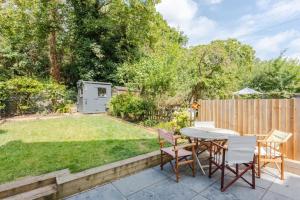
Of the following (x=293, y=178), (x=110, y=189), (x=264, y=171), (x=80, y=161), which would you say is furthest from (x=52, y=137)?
(x=293, y=178)

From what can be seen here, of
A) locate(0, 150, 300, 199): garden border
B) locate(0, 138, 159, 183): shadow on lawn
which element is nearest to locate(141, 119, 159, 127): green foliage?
locate(0, 138, 159, 183): shadow on lawn

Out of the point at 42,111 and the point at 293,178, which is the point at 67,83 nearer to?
the point at 42,111

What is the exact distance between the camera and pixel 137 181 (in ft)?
10.6

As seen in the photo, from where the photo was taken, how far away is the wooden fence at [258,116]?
349 centimetres

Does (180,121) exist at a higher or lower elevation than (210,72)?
lower

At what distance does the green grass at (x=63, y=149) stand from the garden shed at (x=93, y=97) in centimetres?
525

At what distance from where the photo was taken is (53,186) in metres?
2.87

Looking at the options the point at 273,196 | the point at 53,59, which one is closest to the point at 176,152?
the point at 273,196

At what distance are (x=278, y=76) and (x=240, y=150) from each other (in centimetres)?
1311

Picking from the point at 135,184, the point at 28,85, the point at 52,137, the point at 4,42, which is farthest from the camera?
the point at 4,42

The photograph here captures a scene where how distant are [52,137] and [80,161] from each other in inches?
97.1

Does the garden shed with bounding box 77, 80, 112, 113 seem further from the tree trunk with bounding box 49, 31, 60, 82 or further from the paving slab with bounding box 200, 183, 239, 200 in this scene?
the paving slab with bounding box 200, 183, 239, 200

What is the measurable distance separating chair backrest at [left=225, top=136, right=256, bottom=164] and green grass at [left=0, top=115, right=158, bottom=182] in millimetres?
2008

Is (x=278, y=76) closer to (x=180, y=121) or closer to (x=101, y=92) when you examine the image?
(x=180, y=121)
